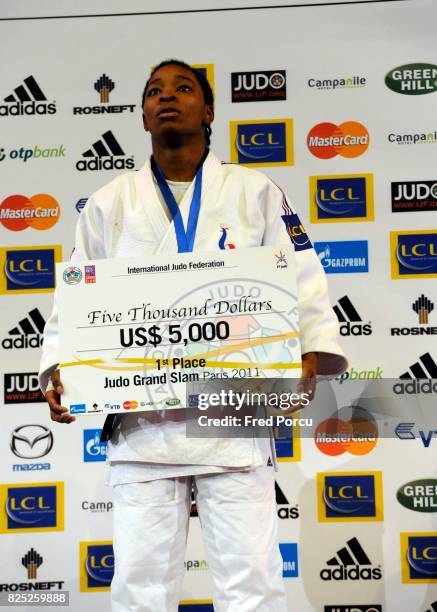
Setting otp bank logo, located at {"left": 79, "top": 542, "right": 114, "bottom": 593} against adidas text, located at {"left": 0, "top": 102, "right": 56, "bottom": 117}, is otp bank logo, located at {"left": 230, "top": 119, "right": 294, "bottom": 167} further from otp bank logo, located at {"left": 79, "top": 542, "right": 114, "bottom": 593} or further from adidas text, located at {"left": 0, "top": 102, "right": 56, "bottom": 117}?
otp bank logo, located at {"left": 79, "top": 542, "right": 114, "bottom": 593}

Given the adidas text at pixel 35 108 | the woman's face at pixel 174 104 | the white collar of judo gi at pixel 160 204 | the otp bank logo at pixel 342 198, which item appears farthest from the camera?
the adidas text at pixel 35 108

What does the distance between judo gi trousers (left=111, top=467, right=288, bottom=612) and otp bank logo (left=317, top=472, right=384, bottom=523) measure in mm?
1467

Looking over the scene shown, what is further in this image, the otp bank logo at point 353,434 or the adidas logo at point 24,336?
the adidas logo at point 24,336

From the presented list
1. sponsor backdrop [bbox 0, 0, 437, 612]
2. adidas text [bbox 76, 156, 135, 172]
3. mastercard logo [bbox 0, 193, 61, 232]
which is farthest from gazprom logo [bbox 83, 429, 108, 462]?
adidas text [bbox 76, 156, 135, 172]

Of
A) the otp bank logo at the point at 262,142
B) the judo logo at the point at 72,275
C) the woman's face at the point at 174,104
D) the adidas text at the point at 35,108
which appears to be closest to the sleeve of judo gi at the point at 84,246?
the judo logo at the point at 72,275

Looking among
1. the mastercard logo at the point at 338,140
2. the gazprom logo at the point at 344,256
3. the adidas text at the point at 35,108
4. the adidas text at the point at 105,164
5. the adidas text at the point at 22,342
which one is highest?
the adidas text at the point at 35,108

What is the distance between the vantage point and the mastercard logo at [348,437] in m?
3.84

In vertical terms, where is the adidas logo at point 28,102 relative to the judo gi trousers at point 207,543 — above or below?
above

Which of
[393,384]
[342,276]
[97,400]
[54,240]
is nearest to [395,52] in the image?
[342,276]

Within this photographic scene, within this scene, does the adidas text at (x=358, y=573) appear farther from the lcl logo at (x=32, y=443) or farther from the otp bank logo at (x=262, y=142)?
the otp bank logo at (x=262, y=142)

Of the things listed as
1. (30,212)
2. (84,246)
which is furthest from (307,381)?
(30,212)

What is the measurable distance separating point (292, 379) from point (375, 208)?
1774 millimetres

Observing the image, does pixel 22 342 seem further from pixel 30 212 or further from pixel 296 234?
pixel 296 234

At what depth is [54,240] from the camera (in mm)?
4055
